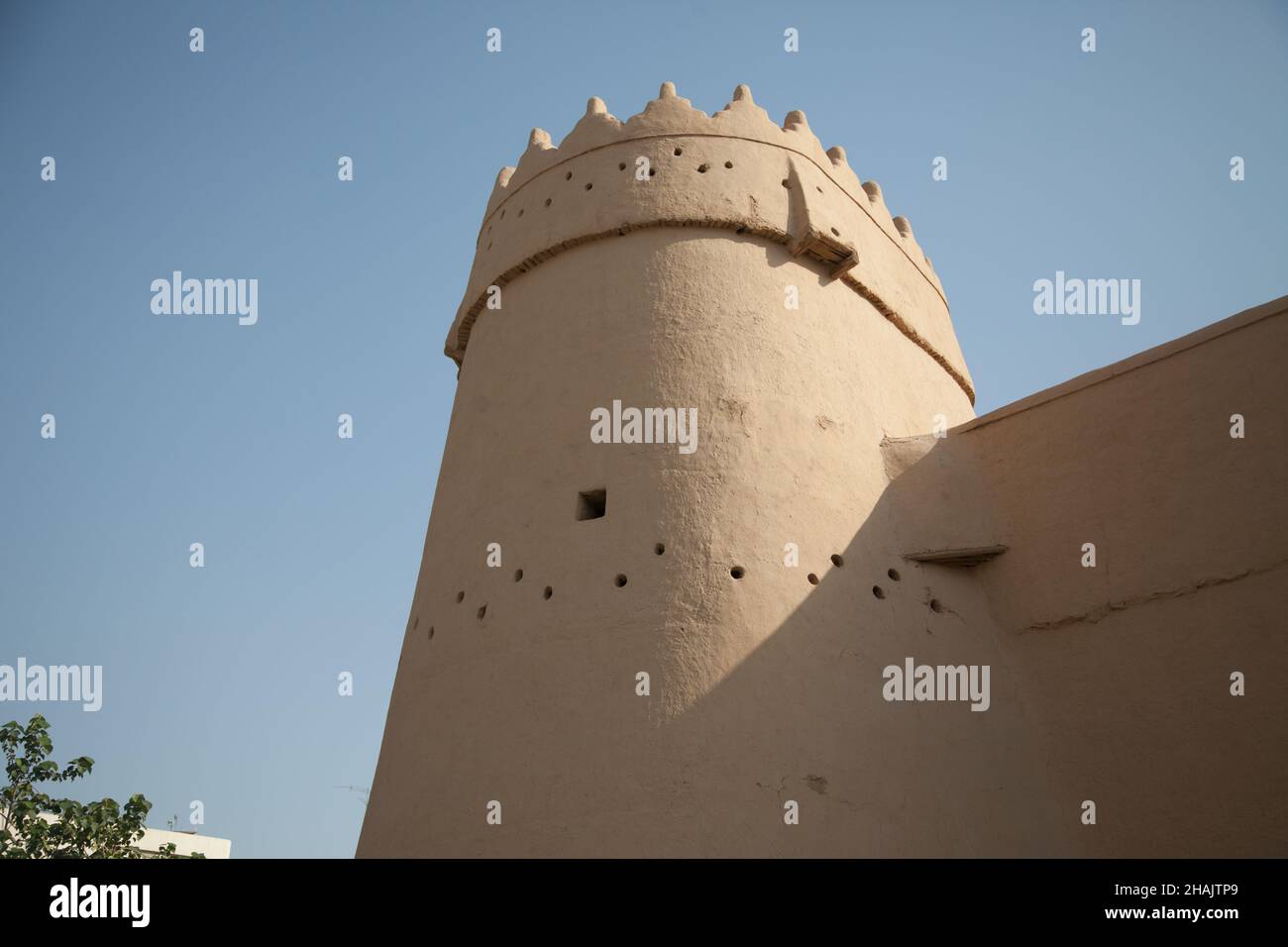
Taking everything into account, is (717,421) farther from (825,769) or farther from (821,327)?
(825,769)

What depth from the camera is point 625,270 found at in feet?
30.4

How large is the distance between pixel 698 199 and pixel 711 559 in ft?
12.1

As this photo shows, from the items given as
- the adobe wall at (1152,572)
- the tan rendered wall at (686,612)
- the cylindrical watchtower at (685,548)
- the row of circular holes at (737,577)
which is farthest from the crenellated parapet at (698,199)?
the row of circular holes at (737,577)

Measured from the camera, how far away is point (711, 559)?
25.3 ft

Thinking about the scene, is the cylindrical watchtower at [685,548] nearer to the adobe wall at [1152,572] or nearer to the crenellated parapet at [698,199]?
the crenellated parapet at [698,199]

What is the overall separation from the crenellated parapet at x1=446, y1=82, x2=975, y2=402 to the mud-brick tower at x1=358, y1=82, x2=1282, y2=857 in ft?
0.14

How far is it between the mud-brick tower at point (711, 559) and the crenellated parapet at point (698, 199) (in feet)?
0.14

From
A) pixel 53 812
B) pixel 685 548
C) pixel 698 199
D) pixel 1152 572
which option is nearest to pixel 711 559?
pixel 685 548

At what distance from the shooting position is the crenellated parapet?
9.45 metres

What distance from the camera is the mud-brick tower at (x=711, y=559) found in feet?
23.2

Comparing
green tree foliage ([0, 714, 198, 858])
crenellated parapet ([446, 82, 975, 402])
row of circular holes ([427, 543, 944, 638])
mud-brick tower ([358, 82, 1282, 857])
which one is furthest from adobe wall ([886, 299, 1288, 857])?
green tree foliage ([0, 714, 198, 858])

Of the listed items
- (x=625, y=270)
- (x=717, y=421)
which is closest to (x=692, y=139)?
(x=625, y=270)

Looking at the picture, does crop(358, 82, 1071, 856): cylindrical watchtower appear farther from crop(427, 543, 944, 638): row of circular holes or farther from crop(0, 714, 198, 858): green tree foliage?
crop(0, 714, 198, 858): green tree foliage
